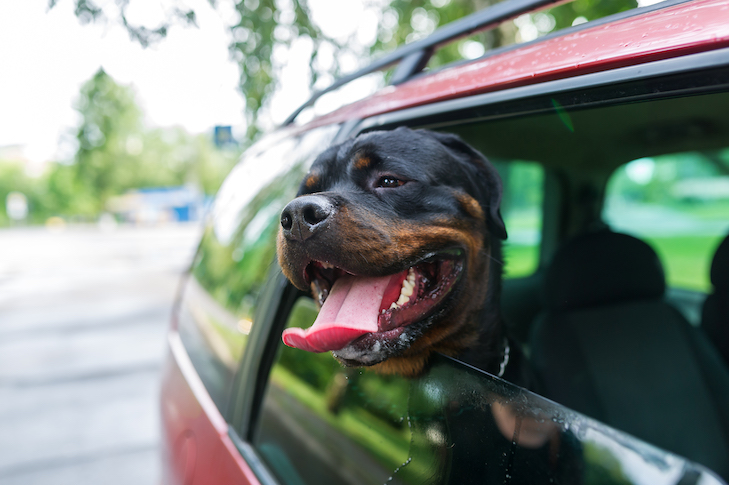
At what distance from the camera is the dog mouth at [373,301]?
107 cm

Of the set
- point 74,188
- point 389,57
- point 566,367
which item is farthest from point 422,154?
point 74,188

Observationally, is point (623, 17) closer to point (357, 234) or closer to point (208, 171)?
point (357, 234)

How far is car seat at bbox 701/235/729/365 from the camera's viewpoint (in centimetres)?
195

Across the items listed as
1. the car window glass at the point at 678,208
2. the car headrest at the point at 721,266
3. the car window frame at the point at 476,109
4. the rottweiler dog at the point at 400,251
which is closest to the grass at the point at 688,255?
the car window glass at the point at 678,208

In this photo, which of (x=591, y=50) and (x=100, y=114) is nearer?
(x=591, y=50)

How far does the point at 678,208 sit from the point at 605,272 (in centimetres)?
2248

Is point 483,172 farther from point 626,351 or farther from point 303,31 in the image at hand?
point 303,31

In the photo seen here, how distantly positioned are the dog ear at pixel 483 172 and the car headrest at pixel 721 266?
3.89 feet

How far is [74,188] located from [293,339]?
201 feet

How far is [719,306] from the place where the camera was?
6.91 ft

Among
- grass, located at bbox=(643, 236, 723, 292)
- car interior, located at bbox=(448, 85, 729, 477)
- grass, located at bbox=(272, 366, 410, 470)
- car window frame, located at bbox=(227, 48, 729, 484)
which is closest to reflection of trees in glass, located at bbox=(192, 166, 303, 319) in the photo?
car window frame, located at bbox=(227, 48, 729, 484)

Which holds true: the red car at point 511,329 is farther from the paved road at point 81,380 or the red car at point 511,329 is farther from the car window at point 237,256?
the paved road at point 81,380

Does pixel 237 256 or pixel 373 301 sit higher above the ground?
pixel 373 301

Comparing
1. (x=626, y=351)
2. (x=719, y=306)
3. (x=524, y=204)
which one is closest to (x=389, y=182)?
(x=626, y=351)
